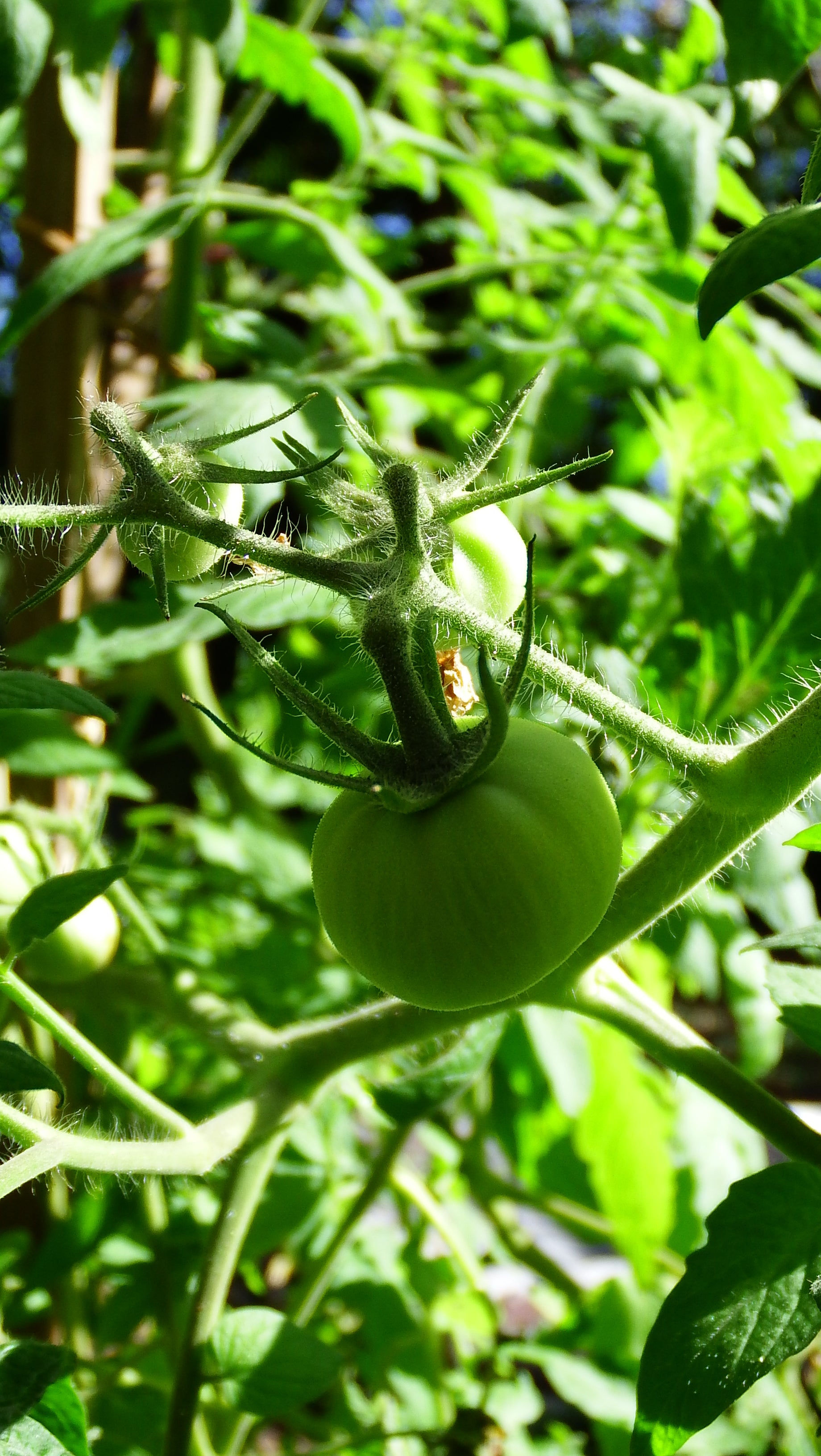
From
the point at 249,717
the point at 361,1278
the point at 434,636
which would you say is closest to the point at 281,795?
the point at 249,717

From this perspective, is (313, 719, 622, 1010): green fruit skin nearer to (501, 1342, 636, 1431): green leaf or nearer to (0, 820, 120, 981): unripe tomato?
(0, 820, 120, 981): unripe tomato

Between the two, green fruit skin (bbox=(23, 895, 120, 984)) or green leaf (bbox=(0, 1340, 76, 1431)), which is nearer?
green leaf (bbox=(0, 1340, 76, 1431))

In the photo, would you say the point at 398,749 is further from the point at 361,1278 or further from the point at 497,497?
the point at 361,1278

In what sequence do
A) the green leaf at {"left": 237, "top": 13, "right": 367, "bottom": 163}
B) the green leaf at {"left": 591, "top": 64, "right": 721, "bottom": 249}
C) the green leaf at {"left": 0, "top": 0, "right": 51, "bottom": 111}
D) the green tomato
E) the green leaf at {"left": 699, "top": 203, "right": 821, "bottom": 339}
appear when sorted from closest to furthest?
1. the green leaf at {"left": 699, "top": 203, "right": 821, "bottom": 339}
2. the green tomato
3. the green leaf at {"left": 0, "top": 0, "right": 51, "bottom": 111}
4. the green leaf at {"left": 591, "top": 64, "right": 721, "bottom": 249}
5. the green leaf at {"left": 237, "top": 13, "right": 367, "bottom": 163}

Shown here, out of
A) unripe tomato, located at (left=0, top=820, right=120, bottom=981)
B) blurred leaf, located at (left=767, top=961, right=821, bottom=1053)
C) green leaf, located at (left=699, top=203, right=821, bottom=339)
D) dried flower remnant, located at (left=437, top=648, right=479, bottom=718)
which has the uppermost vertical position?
green leaf, located at (left=699, top=203, right=821, bottom=339)

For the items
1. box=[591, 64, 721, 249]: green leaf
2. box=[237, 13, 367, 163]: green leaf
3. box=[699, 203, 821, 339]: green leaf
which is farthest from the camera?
box=[237, 13, 367, 163]: green leaf

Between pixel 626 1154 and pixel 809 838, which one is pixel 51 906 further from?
pixel 626 1154

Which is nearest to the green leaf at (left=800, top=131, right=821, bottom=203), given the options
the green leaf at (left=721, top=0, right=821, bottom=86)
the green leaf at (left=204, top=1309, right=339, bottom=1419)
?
the green leaf at (left=721, top=0, right=821, bottom=86)

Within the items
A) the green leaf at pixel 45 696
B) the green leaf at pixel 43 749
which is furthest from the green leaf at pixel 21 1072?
the green leaf at pixel 43 749
